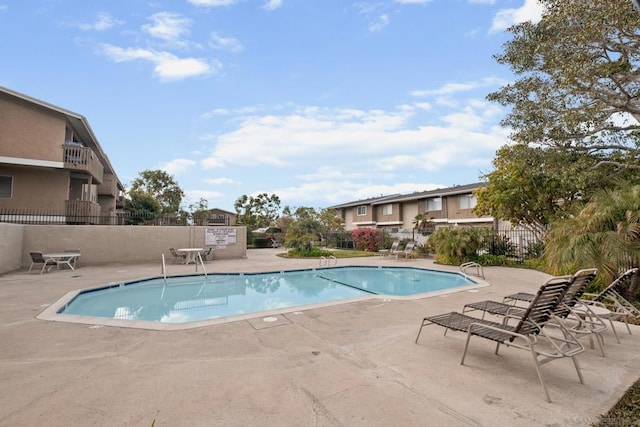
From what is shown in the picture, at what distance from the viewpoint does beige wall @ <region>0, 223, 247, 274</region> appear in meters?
12.9

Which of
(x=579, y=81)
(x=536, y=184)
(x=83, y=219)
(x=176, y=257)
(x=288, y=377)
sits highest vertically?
(x=579, y=81)

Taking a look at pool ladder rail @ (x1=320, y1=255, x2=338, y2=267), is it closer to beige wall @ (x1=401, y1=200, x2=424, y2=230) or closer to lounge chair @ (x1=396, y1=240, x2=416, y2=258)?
lounge chair @ (x1=396, y1=240, x2=416, y2=258)

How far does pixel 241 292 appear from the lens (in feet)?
35.0

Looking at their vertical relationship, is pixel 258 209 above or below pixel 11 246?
above

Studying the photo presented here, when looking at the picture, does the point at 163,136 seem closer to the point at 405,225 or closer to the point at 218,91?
the point at 218,91

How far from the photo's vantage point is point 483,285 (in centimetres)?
978

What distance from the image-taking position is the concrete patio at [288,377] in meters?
2.81

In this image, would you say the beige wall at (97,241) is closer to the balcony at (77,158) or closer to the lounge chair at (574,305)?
the balcony at (77,158)

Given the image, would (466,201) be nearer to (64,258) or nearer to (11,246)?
(64,258)

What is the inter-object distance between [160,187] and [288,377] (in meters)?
40.0

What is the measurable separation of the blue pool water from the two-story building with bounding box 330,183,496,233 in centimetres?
1232

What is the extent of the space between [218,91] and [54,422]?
16.4 metres

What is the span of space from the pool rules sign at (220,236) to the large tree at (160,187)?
21483 mm

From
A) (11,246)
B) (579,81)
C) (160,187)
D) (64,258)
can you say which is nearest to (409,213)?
(579,81)
